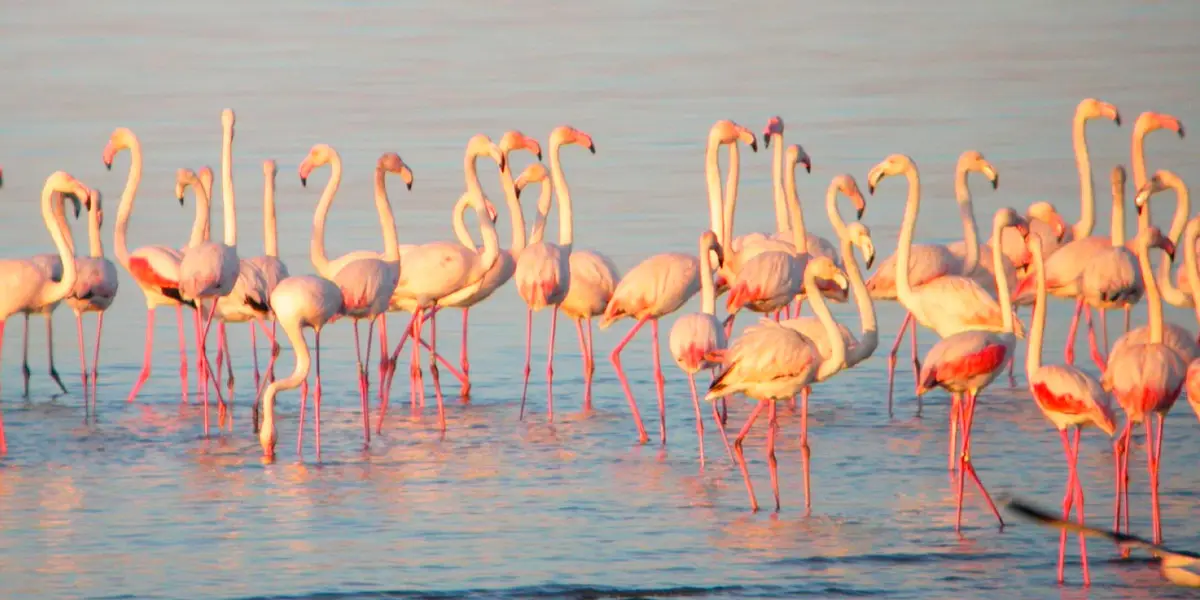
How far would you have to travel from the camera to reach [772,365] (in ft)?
27.5

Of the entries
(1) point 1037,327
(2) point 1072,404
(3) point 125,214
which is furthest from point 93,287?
(2) point 1072,404

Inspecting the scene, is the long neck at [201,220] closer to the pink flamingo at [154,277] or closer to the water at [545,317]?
the pink flamingo at [154,277]

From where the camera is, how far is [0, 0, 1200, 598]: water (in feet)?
25.1

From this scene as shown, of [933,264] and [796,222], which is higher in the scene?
[796,222]

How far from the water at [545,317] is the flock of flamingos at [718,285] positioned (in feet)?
0.95

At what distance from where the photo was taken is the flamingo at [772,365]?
330 inches

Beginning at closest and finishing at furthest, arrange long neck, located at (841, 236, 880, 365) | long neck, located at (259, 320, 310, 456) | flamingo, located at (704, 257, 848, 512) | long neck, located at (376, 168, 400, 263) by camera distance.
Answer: flamingo, located at (704, 257, 848, 512), long neck, located at (841, 236, 880, 365), long neck, located at (259, 320, 310, 456), long neck, located at (376, 168, 400, 263)

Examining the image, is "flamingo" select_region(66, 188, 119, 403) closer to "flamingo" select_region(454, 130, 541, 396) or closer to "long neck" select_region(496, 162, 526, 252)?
"flamingo" select_region(454, 130, 541, 396)

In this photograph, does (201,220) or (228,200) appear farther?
(228,200)

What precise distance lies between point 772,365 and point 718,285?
252cm

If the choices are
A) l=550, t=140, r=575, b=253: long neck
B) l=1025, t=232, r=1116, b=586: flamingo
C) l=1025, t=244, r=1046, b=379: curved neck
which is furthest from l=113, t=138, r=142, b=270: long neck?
l=1025, t=232, r=1116, b=586: flamingo

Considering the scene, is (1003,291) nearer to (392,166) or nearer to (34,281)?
(392,166)

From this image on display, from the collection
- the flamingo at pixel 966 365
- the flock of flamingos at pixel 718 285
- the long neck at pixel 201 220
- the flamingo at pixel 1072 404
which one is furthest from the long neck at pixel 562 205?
the flamingo at pixel 1072 404

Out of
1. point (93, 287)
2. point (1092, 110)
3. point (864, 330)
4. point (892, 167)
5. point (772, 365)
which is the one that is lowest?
point (772, 365)
